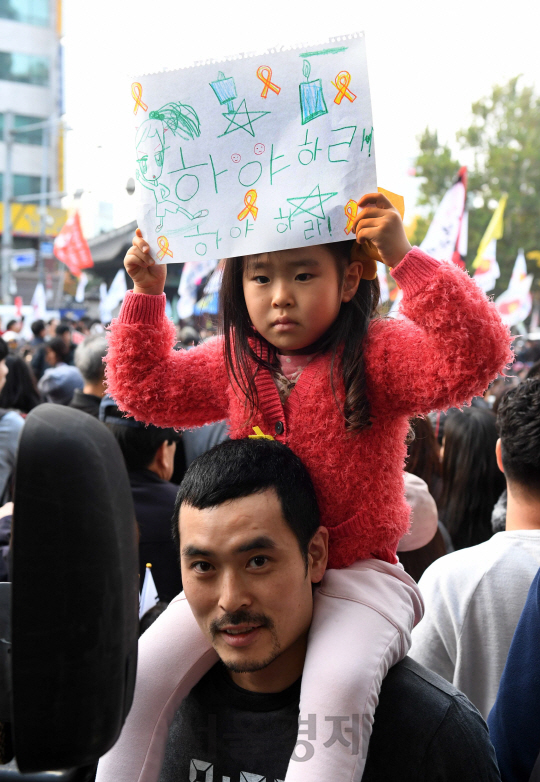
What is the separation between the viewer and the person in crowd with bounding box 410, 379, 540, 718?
8.26 ft

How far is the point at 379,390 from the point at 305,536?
1.42ft

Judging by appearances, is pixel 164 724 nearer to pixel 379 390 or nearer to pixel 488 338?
pixel 379 390

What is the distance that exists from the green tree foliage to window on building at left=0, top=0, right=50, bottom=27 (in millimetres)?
21692

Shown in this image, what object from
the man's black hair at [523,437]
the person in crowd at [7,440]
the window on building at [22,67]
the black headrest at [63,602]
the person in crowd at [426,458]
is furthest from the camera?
the window on building at [22,67]

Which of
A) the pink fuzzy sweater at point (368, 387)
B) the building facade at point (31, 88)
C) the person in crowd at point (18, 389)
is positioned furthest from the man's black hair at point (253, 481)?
the building facade at point (31, 88)

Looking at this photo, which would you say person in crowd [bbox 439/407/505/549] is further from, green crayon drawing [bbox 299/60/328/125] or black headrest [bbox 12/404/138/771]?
black headrest [bbox 12/404/138/771]

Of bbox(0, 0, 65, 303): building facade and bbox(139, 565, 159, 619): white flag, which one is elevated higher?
bbox(0, 0, 65, 303): building facade

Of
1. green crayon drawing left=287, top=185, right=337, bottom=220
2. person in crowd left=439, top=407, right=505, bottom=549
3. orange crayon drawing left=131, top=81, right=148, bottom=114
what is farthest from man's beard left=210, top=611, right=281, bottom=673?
person in crowd left=439, top=407, right=505, bottom=549

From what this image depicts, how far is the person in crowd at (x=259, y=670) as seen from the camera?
1746 mm

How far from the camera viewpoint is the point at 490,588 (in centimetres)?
254

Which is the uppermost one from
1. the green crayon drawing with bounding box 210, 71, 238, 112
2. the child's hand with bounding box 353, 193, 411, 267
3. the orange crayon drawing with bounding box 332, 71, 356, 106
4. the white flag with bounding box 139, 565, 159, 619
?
the green crayon drawing with bounding box 210, 71, 238, 112

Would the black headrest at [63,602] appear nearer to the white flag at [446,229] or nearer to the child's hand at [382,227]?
the child's hand at [382,227]

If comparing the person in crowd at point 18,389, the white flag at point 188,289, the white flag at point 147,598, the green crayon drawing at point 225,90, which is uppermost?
the white flag at point 188,289

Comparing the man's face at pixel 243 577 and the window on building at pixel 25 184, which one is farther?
the window on building at pixel 25 184
